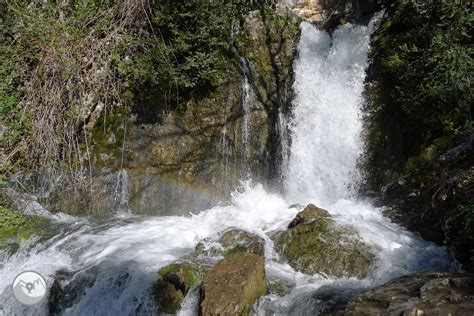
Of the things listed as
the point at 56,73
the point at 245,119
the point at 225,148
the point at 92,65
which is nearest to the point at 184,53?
the point at 245,119

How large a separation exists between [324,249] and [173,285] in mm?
1827

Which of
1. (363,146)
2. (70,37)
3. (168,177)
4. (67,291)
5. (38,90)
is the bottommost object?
(67,291)

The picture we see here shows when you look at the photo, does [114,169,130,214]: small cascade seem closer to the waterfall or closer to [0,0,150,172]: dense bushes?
[0,0,150,172]: dense bushes

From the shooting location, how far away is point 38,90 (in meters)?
8.22

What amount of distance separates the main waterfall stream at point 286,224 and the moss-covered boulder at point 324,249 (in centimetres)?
12

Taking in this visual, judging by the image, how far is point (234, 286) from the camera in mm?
4355

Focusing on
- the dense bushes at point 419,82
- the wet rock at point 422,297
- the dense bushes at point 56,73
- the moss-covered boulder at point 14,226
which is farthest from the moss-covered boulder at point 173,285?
the dense bushes at point 56,73

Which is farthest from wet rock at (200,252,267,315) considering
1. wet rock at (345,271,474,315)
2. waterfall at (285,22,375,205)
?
waterfall at (285,22,375,205)

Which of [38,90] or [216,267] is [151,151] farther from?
[216,267]

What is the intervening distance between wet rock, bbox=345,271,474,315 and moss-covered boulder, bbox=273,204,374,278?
3.29 ft

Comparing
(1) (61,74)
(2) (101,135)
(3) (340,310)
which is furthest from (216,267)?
(1) (61,74)

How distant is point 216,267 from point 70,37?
5.72 meters

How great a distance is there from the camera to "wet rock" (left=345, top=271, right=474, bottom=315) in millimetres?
3479

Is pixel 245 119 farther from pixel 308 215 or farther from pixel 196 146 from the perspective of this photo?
pixel 308 215
